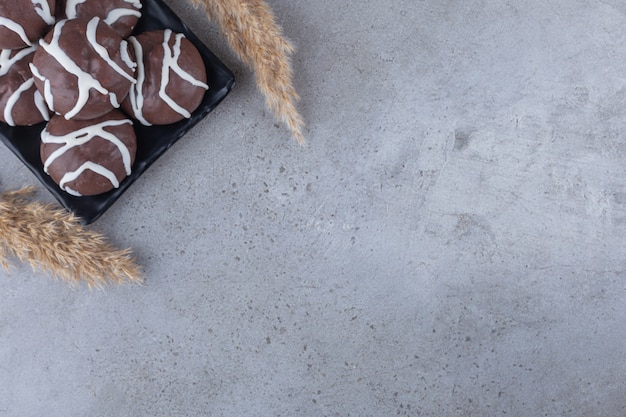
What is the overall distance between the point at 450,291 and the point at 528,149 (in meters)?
0.52

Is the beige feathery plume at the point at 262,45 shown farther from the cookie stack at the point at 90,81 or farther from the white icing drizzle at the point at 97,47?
the white icing drizzle at the point at 97,47

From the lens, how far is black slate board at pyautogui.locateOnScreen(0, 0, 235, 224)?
150 cm

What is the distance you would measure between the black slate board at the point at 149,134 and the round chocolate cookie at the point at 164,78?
1.7 inches

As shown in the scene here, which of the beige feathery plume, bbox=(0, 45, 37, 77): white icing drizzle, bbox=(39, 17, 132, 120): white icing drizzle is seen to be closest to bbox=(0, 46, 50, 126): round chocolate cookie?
bbox=(0, 45, 37, 77): white icing drizzle

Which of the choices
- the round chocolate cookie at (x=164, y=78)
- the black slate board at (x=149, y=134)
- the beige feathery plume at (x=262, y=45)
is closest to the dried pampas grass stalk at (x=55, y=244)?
the black slate board at (x=149, y=134)

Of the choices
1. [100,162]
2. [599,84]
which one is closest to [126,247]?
[100,162]

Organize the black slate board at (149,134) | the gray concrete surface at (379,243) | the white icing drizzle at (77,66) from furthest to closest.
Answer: the gray concrete surface at (379,243), the black slate board at (149,134), the white icing drizzle at (77,66)

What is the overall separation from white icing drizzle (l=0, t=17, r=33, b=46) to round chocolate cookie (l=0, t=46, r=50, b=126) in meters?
0.06

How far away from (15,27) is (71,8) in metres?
0.15

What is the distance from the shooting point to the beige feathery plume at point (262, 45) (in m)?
1.48

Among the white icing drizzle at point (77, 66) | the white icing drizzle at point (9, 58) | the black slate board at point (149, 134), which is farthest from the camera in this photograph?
the black slate board at point (149, 134)

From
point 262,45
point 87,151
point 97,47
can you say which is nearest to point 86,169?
point 87,151

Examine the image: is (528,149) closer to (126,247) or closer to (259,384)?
(259,384)

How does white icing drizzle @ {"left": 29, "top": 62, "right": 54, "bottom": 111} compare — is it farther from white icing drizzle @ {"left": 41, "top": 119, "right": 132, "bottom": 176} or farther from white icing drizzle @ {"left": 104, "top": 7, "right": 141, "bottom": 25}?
white icing drizzle @ {"left": 104, "top": 7, "right": 141, "bottom": 25}
